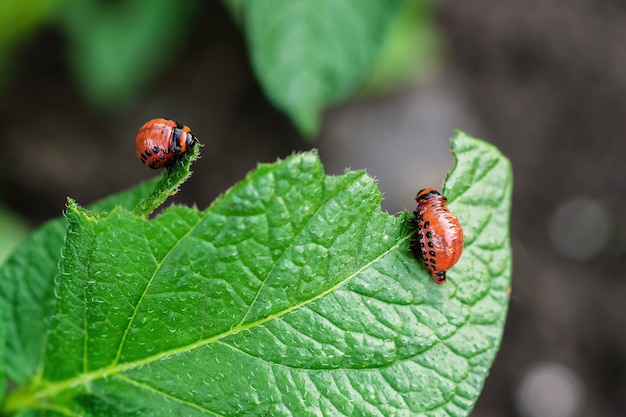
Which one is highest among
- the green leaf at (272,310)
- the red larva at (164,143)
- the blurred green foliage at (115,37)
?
the blurred green foliage at (115,37)

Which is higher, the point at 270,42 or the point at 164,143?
the point at 270,42

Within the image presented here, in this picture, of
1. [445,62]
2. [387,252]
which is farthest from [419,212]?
[445,62]

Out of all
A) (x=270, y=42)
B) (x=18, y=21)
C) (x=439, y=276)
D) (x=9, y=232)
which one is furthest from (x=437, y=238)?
(x=18, y=21)

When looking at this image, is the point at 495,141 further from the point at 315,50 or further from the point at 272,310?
the point at 272,310

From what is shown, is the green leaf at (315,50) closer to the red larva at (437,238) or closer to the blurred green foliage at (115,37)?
the red larva at (437,238)

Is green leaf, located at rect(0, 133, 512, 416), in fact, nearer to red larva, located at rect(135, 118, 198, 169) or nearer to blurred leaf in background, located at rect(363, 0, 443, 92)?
red larva, located at rect(135, 118, 198, 169)

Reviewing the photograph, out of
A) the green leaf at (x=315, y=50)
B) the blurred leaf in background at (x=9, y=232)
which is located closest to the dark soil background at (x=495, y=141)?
the blurred leaf in background at (x=9, y=232)
